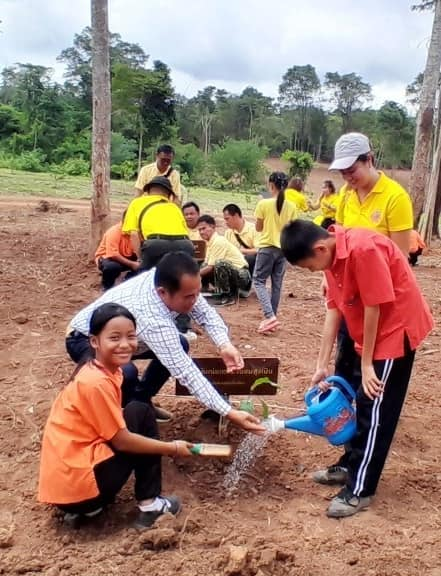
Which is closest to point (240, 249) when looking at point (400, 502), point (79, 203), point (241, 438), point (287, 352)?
point (287, 352)

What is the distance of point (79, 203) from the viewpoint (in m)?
14.9

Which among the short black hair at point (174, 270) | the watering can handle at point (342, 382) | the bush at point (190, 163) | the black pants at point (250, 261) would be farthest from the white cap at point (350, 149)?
the bush at point (190, 163)

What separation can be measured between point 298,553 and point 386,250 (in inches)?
51.7

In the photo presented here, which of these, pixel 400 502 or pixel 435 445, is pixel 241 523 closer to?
pixel 400 502

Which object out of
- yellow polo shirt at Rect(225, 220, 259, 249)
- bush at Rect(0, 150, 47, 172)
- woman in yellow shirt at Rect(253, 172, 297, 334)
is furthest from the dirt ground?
bush at Rect(0, 150, 47, 172)

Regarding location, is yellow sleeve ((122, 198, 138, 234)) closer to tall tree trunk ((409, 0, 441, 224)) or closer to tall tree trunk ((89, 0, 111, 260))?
tall tree trunk ((89, 0, 111, 260))

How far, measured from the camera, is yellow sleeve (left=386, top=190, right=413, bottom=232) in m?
3.30

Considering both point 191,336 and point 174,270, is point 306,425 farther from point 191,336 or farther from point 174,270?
point 191,336

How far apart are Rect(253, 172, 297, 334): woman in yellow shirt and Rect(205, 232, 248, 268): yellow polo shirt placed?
38.9 inches

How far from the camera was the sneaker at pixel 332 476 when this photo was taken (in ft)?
10.9

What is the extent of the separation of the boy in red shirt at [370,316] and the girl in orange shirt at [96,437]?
0.81m

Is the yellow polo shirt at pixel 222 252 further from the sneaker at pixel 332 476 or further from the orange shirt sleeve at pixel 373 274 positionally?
the orange shirt sleeve at pixel 373 274

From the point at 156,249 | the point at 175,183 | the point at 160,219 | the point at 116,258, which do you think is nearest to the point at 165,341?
the point at 156,249

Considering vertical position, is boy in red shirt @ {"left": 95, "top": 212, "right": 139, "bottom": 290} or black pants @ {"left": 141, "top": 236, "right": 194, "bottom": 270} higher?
black pants @ {"left": 141, "top": 236, "right": 194, "bottom": 270}
